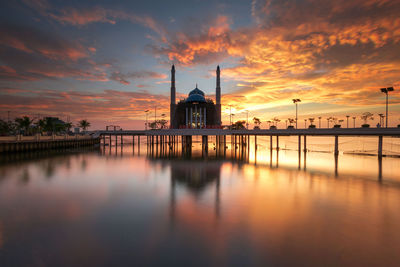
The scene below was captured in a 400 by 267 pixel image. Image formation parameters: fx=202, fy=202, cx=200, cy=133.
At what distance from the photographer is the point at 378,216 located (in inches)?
538

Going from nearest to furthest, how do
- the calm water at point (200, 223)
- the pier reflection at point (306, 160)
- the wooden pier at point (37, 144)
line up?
1. the calm water at point (200, 223)
2. the pier reflection at point (306, 160)
3. the wooden pier at point (37, 144)

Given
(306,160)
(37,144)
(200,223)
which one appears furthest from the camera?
(37,144)

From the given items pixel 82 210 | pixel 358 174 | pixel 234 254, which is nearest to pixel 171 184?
pixel 82 210

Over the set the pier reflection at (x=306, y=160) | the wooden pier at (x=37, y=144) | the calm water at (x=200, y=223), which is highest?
the wooden pier at (x=37, y=144)

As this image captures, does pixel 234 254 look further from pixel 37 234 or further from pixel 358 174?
pixel 358 174

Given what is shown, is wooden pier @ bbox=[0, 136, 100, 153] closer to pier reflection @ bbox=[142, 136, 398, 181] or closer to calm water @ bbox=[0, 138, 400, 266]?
pier reflection @ bbox=[142, 136, 398, 181]

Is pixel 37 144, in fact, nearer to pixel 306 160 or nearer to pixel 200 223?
pixel 200 223

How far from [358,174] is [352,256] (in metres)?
24.0

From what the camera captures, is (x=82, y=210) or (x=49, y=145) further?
(x=49, y=145)

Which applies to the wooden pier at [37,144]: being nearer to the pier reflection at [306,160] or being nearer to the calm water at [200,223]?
the pier reflection at [306,160]

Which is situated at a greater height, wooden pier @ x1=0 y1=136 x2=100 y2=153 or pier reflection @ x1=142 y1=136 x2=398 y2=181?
wooden pier @ x1=0 y1=136 x2=100 y2=153

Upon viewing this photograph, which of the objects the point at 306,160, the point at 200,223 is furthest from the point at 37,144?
the point at 306,160

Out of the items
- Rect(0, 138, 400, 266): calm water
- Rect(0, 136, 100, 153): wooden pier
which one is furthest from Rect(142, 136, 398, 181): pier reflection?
Rect(0, 136, 100, 153): wooden pier

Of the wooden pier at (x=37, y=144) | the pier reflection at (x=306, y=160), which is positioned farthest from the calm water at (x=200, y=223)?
the wooden pier at (x=37, y=144)
